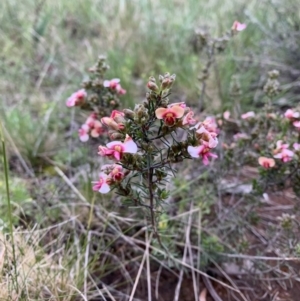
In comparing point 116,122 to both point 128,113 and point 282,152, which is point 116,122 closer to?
point 128,113

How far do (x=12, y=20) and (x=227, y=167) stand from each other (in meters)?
2.19

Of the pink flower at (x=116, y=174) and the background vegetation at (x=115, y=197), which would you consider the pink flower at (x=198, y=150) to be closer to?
the pink flower at (x=116, y=174)

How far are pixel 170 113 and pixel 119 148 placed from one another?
0.46ft

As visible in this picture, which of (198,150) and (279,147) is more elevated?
(198,150)

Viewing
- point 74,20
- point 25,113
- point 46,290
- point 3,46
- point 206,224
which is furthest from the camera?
point 74,20

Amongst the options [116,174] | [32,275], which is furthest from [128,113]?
[32,275]

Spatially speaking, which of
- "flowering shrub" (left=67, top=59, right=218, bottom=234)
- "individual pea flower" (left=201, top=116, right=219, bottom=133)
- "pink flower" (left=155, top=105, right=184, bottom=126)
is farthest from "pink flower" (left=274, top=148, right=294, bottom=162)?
"pink flower" (left=155, top=105, right=184, bottom=126)

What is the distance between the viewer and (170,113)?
3.48 feet

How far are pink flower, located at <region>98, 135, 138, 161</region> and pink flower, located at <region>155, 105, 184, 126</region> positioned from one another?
86 millimetres

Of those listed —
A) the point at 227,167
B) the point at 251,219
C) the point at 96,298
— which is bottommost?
the point at 96,298

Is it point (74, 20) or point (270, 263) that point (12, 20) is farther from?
point (270, 263)

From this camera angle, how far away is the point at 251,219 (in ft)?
5.38

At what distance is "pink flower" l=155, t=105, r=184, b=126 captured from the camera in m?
1.05

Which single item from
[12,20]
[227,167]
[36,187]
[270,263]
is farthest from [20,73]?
[270,263]
